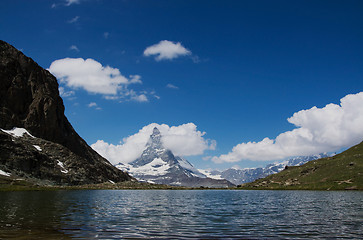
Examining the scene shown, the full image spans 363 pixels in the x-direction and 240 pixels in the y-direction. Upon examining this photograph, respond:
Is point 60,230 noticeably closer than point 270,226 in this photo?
Yes

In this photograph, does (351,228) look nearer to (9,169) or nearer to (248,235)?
(248,235)

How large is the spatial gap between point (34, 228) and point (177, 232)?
15.3 meters

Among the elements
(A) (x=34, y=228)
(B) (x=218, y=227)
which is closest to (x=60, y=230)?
(A) (x=34, y=228)

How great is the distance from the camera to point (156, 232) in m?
29.6

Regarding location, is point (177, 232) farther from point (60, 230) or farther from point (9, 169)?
point (9, 169)

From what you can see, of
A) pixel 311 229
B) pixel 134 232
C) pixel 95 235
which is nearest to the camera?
pixel 95 235

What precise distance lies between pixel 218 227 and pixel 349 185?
189368mm

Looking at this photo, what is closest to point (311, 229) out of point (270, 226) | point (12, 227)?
point (270, 226)

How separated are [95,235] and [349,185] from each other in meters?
202

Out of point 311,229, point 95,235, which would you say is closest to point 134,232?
point 95,235

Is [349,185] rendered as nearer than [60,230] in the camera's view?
No

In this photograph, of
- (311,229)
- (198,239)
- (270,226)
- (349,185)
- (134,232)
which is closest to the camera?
(198,239)

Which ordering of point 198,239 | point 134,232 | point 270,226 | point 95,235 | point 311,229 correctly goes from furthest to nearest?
point 270,226 < point 311,229 < point 134,232 < point 95,235 < point 198,239

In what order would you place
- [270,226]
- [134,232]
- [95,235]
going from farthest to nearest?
1. [270,226]
2. [134,232]
3. [95,235]
